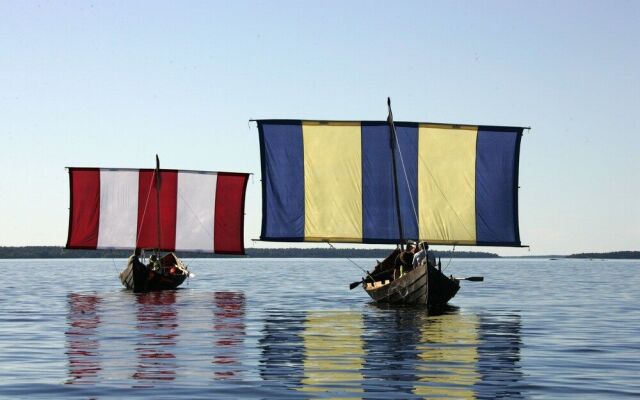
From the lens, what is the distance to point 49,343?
25.9 m

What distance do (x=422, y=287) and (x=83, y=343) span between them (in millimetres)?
16372

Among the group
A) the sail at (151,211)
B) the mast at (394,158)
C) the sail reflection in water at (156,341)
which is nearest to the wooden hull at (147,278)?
the sail at (151,211)

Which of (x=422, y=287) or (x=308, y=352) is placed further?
(x=422, y=287)

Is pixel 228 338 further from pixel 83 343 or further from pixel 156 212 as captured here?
pixel 156 212

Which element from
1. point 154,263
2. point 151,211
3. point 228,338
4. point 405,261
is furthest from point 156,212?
point 228,338

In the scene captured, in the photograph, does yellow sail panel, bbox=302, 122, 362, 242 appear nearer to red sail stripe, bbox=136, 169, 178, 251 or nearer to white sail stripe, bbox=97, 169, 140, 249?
red sail stripe, bbox=136, 169, 178, 251

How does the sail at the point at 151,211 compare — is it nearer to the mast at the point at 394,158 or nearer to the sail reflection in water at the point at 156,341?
the sail reflection in water at the point at 156,341

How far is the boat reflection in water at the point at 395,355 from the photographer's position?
1761 centimetres

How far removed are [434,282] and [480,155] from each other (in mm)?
9752

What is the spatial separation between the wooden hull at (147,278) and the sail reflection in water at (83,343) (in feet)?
52.7

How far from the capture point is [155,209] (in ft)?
210

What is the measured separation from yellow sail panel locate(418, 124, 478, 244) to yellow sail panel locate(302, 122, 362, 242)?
8.89 feet

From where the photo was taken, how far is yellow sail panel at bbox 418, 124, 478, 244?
4594cm

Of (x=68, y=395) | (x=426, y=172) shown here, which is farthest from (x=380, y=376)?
(x=426, y=172)
